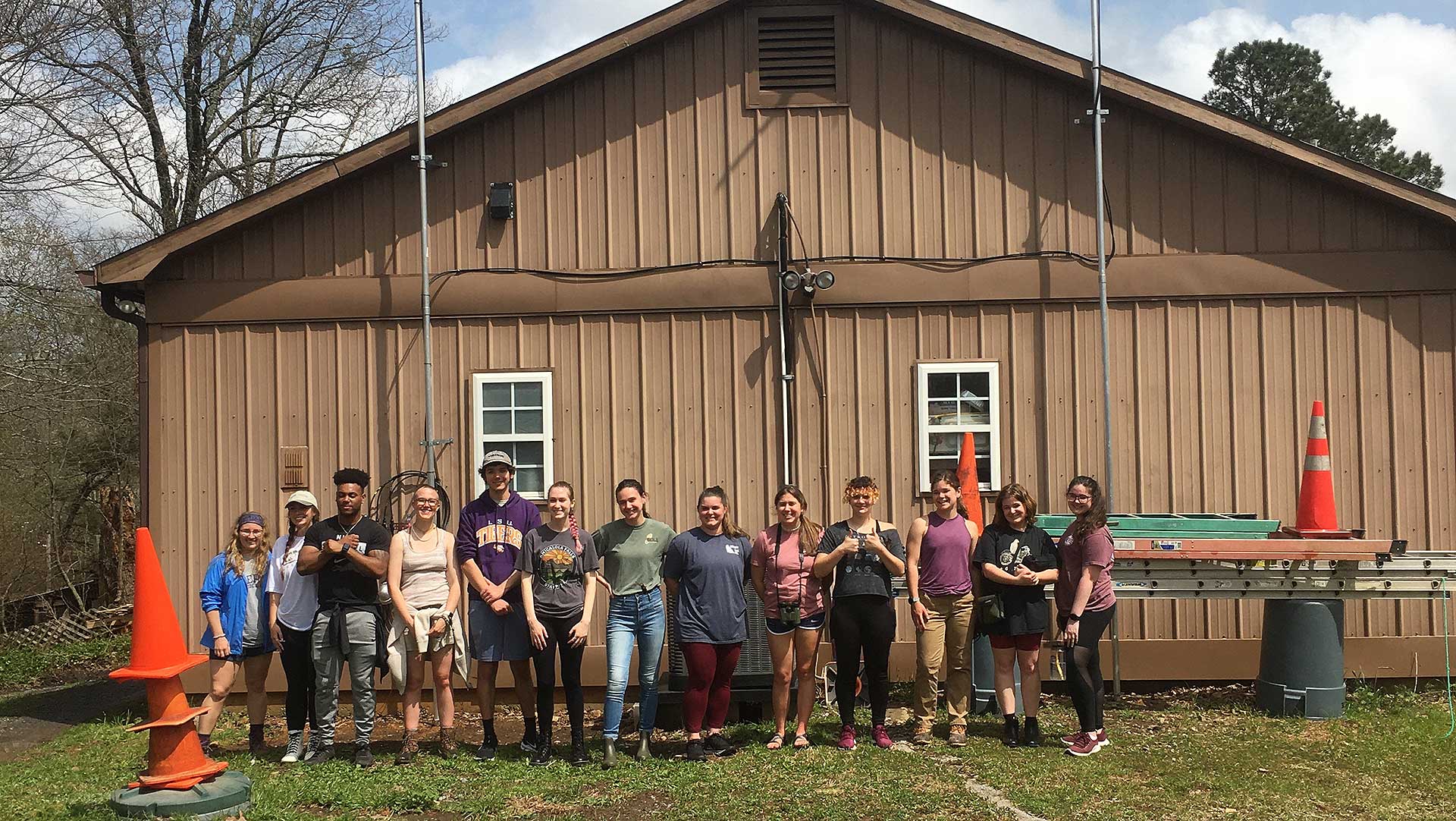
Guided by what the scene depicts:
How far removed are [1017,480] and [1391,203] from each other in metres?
3.41

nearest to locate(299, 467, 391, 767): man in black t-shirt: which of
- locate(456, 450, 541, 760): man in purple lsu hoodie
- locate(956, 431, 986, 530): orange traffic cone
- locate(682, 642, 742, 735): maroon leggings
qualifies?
locate(456, 450, 541, 760): man in purple lsu hoodie

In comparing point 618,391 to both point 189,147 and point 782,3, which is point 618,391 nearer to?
point 782,3

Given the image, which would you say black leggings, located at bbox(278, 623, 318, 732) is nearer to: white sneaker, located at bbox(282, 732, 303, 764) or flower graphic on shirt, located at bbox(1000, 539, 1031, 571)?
white sneaker, located at bbox(282, 732, 303, 764)

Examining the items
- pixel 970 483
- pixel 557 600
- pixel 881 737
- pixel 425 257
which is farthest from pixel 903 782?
pixel 425 257

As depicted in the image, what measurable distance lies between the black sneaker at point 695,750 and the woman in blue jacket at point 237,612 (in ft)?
8.53

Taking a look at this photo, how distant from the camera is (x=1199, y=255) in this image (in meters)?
9.04

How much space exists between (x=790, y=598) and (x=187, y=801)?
3.34 m

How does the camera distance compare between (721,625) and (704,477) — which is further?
Answer: (704,477)

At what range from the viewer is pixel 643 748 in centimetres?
716

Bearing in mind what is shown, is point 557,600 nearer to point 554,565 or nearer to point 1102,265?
point 554,565

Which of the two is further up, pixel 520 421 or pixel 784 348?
pixel 784 348

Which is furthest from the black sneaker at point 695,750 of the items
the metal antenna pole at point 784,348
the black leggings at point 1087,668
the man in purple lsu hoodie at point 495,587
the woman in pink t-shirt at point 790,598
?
the metal antenna pole at point 784,348

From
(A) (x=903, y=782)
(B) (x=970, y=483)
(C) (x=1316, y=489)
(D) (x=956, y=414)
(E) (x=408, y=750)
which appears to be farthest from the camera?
(D) (x=956, y=414)

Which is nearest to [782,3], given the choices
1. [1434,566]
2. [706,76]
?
[706,76]
